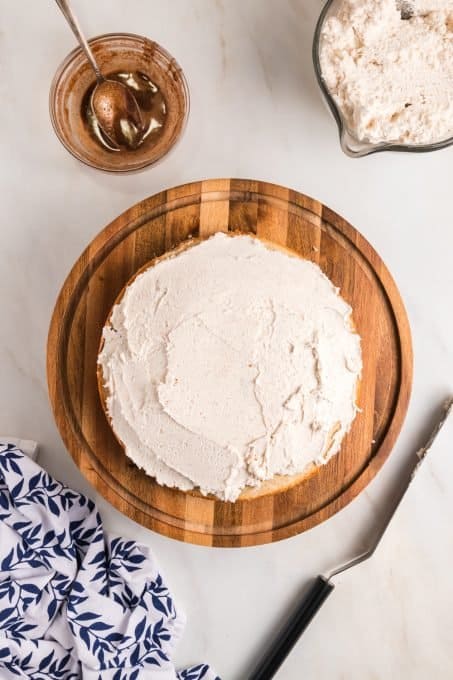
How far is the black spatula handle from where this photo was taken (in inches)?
44.9

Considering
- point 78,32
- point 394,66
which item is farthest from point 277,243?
point 78,32

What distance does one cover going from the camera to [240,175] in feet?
3.72

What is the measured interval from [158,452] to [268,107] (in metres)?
0.58

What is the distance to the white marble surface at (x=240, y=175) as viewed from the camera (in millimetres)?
1130

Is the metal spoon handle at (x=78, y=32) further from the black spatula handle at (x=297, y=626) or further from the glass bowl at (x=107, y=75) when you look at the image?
the black spatula handle at (x=297, y=626)

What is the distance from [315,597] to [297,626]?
2.2 inches

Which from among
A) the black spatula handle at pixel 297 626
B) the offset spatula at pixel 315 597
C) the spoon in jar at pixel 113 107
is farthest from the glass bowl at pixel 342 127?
the black spatula handle at pixel 297 626

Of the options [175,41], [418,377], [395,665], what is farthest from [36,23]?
[395,665]

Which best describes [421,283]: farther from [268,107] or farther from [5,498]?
[5,498]

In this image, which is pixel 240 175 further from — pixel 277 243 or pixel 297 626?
pixel 297 626

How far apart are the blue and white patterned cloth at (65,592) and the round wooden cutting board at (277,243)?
106 millimetres

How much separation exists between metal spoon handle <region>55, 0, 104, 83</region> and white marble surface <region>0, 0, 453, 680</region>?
0.11 metres

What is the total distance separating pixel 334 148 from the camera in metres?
1.13

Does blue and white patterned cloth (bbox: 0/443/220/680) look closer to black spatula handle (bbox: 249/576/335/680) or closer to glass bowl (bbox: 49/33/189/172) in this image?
black spatula handle (bbox: 249/576/335/680)
